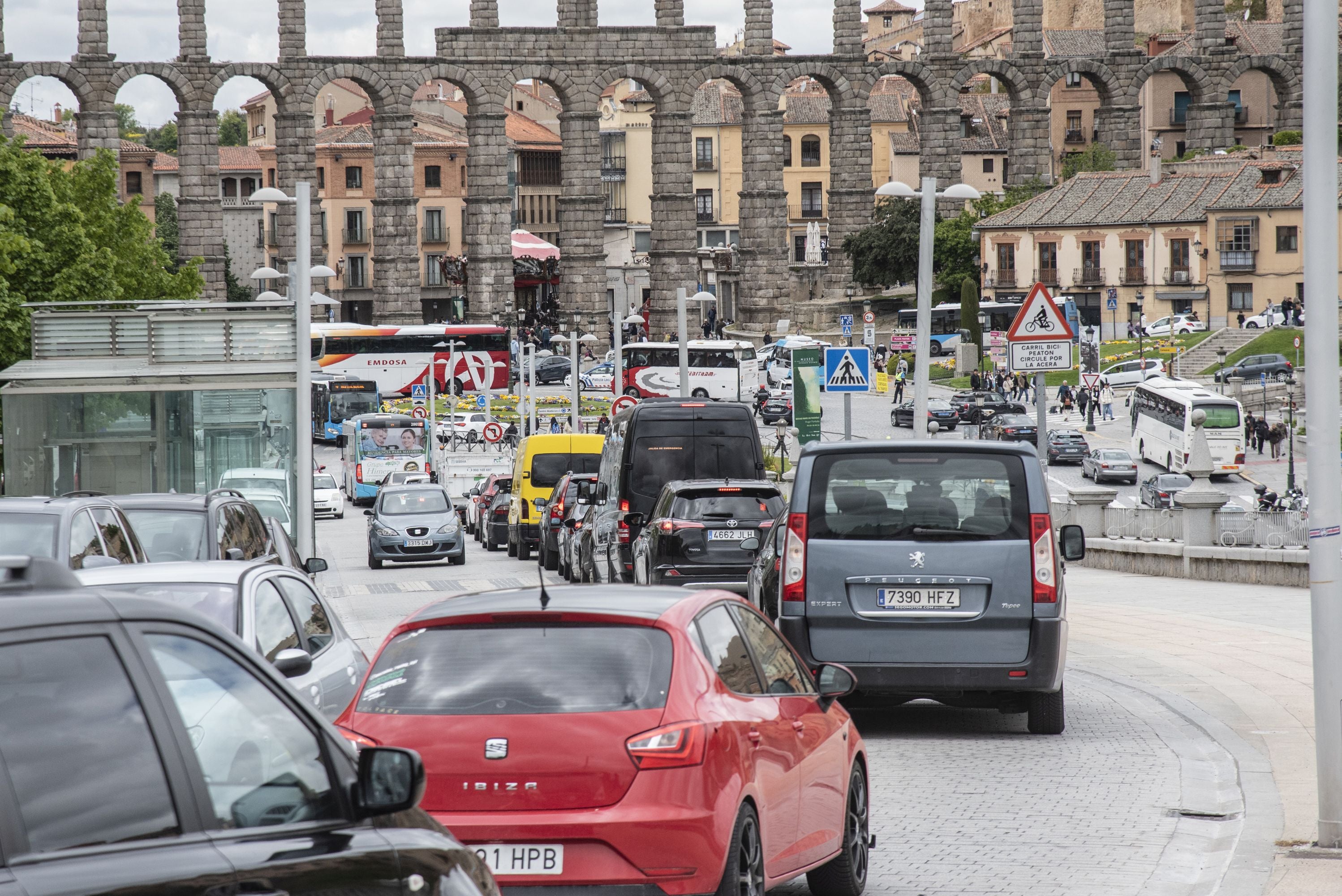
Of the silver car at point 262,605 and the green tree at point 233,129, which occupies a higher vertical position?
the green tree at point 233,129

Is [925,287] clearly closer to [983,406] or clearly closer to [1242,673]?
[1242,673]

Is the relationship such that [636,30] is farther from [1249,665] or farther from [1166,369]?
[1249,665]

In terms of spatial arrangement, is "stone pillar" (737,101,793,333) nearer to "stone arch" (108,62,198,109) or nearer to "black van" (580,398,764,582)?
"stone arch" (108,62,198,109)

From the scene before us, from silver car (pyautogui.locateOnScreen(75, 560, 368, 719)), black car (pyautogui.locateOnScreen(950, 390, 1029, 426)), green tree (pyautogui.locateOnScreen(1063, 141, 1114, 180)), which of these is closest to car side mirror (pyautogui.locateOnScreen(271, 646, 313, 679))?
silver car (pyautogui.locateOnScreen(75, 560, 368, 719))

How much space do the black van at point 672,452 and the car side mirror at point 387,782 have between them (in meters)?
18.6

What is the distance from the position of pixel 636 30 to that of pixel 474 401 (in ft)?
67.2

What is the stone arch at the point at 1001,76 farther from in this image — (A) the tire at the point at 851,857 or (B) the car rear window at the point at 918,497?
(A) the tire at the point at 851,857

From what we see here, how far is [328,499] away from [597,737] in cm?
4805

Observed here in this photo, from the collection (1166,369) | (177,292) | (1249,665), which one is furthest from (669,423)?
(1166,369)

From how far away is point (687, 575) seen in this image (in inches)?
770

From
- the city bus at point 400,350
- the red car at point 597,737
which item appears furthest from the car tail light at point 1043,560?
the city bus at point 400,350

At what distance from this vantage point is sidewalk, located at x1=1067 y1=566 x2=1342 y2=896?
8484 millimetres

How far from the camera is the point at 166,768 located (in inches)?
132

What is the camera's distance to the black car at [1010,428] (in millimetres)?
58750
